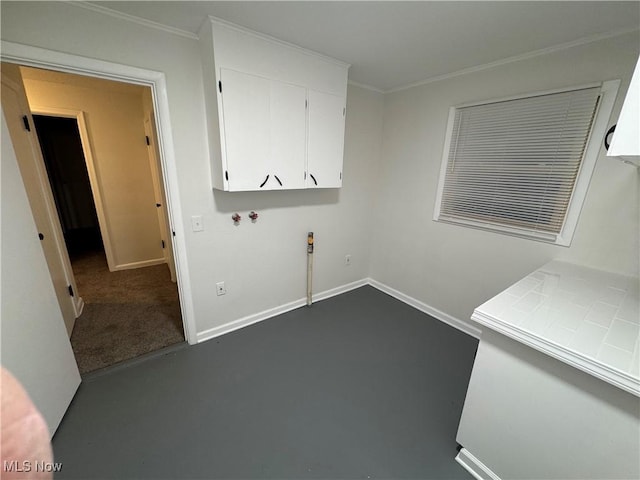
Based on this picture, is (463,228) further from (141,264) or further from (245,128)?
(141,264)

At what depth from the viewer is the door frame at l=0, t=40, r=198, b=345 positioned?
4.30ft

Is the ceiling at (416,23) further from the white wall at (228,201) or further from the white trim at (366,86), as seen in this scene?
the white trim at (366,86)

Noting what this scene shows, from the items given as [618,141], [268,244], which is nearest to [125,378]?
[268,244]

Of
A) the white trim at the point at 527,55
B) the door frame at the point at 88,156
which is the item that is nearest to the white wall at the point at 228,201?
the white trim at the point at 527,55

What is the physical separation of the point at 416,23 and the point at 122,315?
3.42m

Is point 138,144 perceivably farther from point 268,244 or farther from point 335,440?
point 335,440

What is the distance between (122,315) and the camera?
2537mm

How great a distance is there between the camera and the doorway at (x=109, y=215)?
7.48ft

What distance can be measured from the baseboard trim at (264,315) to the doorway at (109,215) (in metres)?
0.26

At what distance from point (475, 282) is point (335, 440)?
1.76m

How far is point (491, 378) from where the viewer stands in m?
1.18

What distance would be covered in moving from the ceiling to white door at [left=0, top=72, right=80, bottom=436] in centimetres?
113

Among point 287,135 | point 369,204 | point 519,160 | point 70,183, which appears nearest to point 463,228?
point 519,160

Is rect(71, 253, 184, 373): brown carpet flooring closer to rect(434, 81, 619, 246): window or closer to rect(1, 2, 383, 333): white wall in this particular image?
rect(1, 2, 383, 333): white wall
